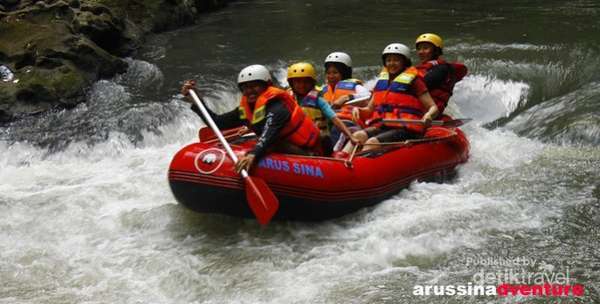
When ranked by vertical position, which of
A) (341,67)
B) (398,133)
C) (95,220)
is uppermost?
(341,67)

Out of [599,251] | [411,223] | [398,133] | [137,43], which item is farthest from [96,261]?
[137,43]

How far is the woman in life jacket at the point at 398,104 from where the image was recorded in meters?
5.45

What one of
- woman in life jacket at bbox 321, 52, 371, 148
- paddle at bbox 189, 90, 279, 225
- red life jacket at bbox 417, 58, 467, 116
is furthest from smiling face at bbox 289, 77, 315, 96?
red life jacket at bbox 417, 58, 467, 116

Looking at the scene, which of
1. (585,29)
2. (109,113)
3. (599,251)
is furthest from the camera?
(585,29)

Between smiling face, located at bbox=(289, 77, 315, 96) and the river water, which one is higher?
smiling face, located at bbox=(289, 77, 315, 96)

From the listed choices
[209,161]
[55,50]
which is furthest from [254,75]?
[55,50]

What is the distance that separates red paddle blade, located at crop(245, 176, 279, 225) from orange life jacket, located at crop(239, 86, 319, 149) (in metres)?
0.47

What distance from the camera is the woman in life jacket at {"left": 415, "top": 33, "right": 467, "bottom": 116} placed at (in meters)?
5.79

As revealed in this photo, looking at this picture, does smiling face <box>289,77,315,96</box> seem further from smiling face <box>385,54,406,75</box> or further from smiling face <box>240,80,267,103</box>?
smiling face <box>385,54,406,75</box>

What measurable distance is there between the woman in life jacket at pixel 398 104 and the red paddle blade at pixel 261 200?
1256 millimetres

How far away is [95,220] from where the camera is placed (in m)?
5.09

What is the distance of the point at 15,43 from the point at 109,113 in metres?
2.13

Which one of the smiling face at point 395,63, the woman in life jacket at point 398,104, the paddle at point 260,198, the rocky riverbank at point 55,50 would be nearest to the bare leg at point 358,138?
the woman in life jacket at point 398,104

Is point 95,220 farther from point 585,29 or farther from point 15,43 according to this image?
point 585,29
